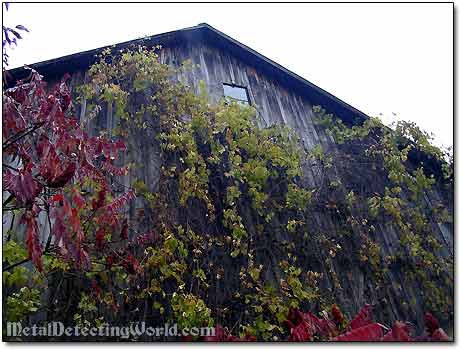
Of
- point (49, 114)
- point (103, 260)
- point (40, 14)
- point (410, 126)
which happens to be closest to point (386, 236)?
point (410, 126)

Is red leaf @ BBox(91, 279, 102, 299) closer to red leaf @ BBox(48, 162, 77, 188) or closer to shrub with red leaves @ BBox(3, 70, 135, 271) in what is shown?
shrub with red leaves @ BBox(3, 70, 135, 271)

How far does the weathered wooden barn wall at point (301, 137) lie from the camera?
4.82 metres

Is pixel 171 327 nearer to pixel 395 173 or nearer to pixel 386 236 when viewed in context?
pixel 386 236

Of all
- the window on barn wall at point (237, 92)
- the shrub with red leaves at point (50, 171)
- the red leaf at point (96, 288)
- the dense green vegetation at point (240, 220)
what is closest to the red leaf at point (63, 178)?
the shrub with red leaves at point (50, 171)

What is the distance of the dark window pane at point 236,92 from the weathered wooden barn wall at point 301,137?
0.09 metres

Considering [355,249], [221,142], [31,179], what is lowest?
[355,249]

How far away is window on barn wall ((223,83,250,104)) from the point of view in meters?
6.60

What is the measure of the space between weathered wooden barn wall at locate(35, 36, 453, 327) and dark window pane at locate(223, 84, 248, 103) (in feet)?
0.29

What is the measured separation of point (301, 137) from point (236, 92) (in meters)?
1.32

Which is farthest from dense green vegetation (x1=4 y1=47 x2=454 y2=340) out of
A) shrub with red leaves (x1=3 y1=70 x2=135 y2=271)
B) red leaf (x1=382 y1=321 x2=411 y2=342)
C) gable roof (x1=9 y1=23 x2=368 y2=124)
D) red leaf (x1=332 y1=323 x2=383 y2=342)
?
red leaf (x1=382 y1=321 x2=411 y2=342)

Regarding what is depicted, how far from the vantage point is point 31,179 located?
241cm

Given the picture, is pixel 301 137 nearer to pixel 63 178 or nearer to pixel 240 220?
pixel 240 220

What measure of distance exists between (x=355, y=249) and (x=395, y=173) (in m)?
1.55

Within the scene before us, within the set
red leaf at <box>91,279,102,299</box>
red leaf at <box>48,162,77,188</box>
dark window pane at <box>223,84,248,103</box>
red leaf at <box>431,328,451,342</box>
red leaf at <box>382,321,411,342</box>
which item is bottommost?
red leaf at <box>431,328,451,342</box>
